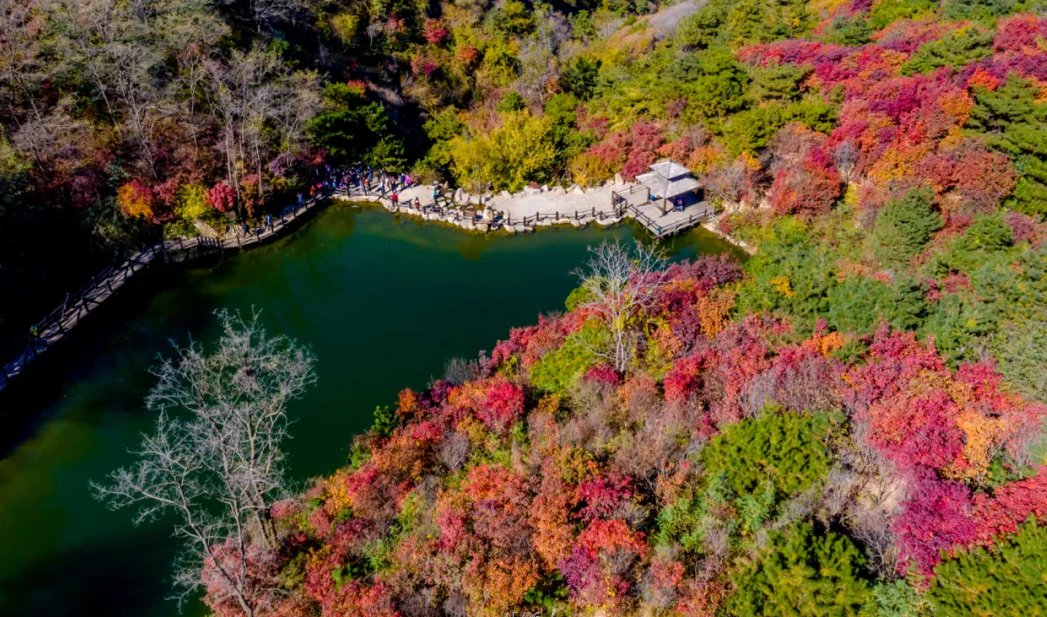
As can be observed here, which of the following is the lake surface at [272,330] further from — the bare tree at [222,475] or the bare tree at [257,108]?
the bare tree at [257,108]

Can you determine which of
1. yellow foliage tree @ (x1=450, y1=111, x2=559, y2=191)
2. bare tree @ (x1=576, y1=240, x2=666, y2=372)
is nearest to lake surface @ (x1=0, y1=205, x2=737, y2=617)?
yellow foliage tree @ (x1=450, y1=111, x2=559, y2=191)

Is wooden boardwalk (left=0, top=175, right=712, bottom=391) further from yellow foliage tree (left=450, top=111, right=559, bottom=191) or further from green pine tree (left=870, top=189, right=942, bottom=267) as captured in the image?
green pine tree (left=870, top=189, right=942, bottom=267)

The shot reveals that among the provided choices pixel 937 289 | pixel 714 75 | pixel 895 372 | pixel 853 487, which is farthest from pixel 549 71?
pixel 853 487

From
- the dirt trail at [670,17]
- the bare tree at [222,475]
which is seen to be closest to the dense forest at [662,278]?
the bare tree at [222,475]

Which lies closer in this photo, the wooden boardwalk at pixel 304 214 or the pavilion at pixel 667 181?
the wooden boardwalk at pixel 304 214

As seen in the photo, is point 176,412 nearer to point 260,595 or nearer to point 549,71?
point 260,595

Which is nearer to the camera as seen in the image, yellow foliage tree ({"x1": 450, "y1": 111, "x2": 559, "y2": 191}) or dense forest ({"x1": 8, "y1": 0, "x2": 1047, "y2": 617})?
dense forest ({"x1": 8, "y1": 0, "x2": 1047, "y2": 617})
